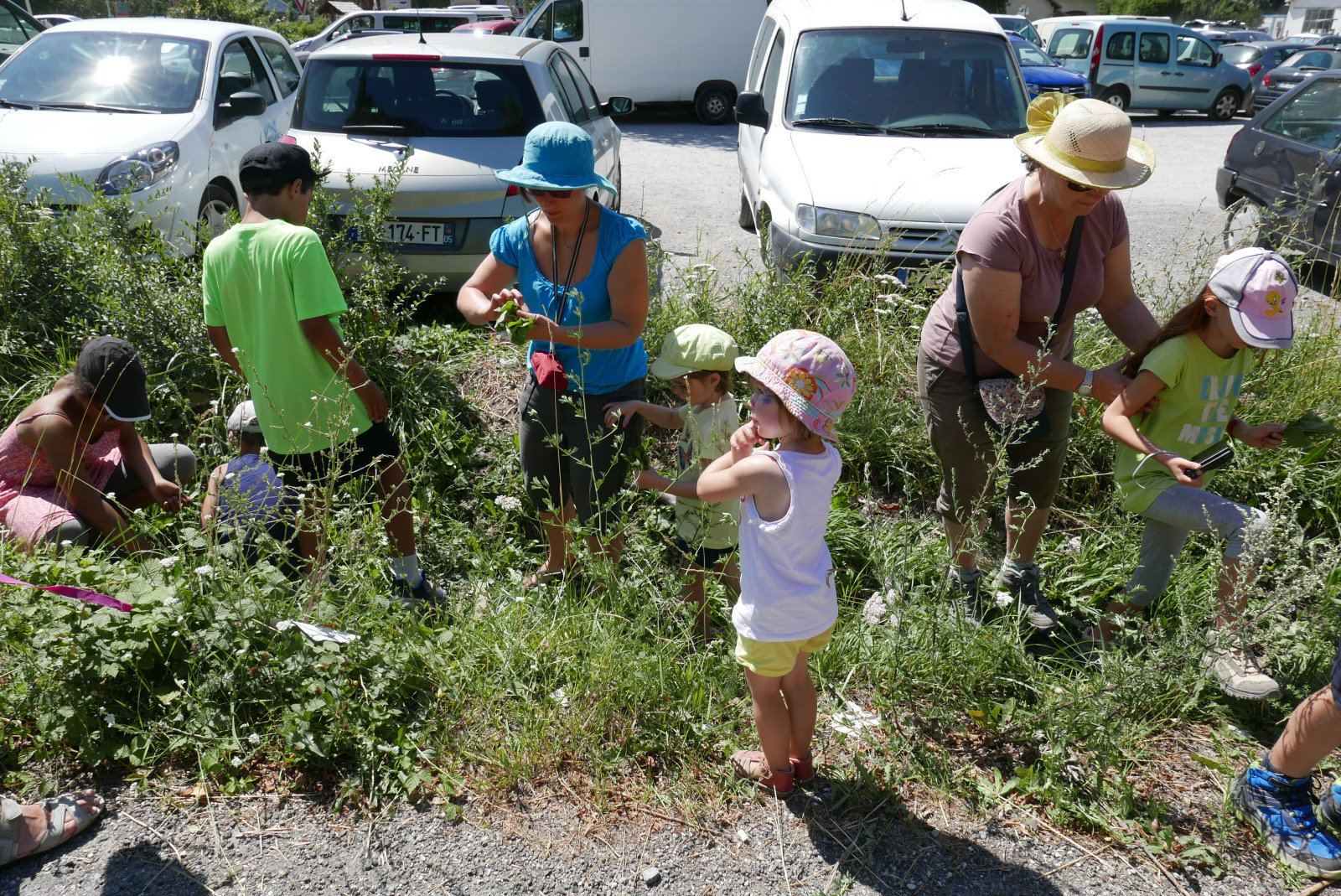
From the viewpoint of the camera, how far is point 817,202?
557 cm

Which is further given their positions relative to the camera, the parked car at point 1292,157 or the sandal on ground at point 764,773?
the parked car at point 1292,157

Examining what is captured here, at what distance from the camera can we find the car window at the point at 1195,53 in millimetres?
18266

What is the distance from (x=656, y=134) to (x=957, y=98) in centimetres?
951

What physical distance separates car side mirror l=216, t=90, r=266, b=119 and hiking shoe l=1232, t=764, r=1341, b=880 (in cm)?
715

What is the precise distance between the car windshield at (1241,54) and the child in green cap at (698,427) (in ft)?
72.4

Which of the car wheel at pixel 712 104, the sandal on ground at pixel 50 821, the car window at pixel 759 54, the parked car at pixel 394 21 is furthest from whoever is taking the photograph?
the parked car at pixel 394 21

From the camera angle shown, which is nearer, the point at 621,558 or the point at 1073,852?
the point at 1073,852

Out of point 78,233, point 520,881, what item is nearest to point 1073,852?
point 520,881

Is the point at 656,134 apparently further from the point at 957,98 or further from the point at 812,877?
the point at 812,877

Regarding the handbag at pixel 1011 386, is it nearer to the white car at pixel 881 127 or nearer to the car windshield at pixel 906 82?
the white car at pixel 881 127

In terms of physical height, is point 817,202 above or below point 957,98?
below

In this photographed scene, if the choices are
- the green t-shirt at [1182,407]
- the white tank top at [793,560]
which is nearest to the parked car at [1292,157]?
the green t-shirt at [1182,407]

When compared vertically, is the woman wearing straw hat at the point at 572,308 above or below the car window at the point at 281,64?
below

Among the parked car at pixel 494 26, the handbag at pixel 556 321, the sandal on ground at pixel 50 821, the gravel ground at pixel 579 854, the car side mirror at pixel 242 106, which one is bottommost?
the gravel ground at pixel 579 854
